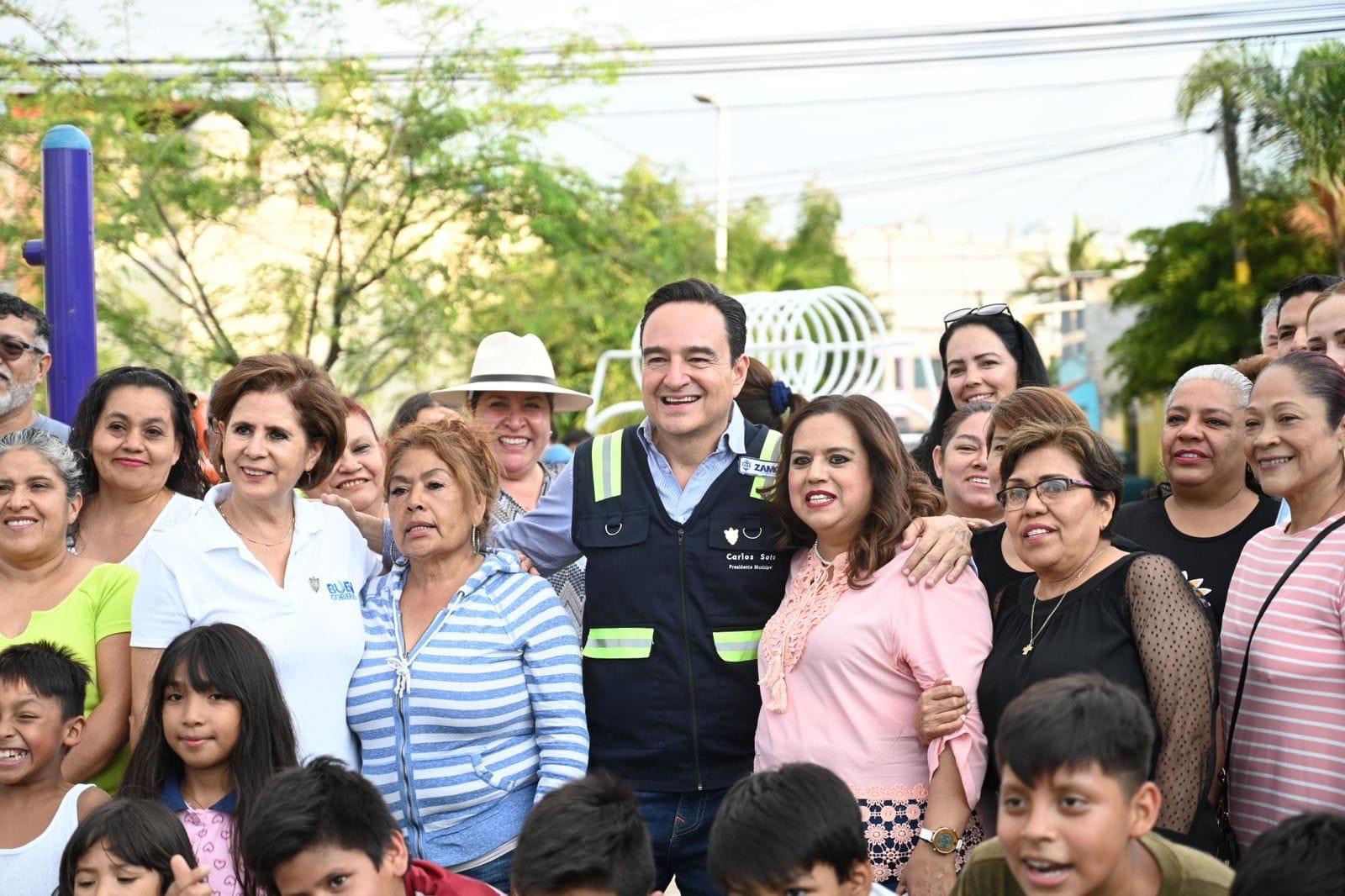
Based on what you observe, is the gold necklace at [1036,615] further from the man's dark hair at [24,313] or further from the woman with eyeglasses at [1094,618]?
the man's dark hair at [24,313]

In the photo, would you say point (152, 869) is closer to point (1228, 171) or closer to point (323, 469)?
point (323, 469)

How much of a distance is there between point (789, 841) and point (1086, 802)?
740 millimetres

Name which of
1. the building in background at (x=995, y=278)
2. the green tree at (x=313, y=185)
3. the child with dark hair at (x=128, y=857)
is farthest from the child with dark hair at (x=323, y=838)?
the building in background at (x=995, y=278)

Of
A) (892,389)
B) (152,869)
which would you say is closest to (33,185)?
(892,389)

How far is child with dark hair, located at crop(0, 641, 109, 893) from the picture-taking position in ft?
14.1

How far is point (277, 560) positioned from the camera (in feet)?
15.3

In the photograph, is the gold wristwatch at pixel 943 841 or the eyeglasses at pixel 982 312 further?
the eyeglasses at pixel 982 312

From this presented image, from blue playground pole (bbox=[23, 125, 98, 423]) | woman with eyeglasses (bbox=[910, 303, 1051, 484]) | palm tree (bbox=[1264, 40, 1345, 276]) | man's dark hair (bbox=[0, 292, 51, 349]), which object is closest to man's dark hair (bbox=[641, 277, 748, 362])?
woman with eyeglasses (bbox=[910, 303, 1051, 484])

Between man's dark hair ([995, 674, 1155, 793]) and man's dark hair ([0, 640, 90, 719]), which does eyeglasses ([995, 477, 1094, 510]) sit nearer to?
man's dark hair ([995, 674, 1155, 793])

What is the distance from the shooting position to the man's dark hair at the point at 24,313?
5910mm

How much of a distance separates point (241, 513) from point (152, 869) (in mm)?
1140

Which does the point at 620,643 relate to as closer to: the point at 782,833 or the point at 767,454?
the point at 767,454

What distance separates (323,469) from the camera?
4.97m

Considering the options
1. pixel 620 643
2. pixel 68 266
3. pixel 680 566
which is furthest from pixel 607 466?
pixel 68 266
